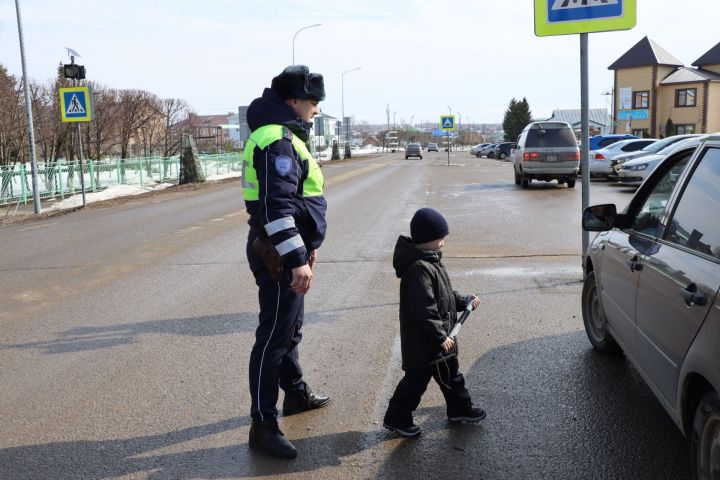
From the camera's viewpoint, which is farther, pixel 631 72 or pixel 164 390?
pixel 631 72

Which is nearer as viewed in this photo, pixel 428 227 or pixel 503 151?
pixel 428 227

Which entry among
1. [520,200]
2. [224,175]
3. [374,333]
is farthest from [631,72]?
[374,333]

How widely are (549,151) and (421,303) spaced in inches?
720

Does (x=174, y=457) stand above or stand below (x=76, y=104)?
below

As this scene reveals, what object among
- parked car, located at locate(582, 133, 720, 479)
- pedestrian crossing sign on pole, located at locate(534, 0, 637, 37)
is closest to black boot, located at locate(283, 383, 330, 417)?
parked car, located at locate(582, 133, 720, 479)

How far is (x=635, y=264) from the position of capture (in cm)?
365

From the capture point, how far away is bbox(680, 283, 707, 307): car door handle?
2.66 meters

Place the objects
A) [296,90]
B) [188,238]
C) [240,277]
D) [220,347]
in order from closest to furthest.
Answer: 1. [296,90]
2. [220,347]
3. [240,277]
4. [188,238]

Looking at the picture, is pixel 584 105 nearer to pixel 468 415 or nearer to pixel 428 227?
pixel 428 227

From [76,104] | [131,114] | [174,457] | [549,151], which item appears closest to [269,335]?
[174,457]

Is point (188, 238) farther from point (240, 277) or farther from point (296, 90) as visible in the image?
point (296, 90)

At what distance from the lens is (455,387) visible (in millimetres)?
3822

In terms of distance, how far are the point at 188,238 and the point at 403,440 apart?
341 inches

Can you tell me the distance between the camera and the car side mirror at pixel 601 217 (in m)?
4.34
